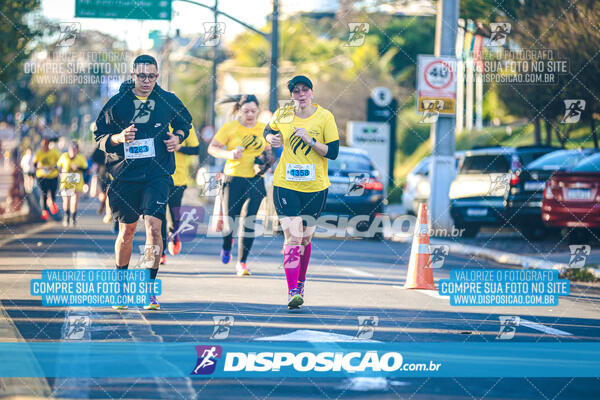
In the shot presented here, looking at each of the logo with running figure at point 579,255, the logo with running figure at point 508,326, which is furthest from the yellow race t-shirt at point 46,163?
the logo with running figure at point 508,326

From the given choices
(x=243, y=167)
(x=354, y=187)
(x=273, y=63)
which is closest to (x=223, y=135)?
(x=243, y=167)

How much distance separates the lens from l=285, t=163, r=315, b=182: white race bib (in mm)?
9023

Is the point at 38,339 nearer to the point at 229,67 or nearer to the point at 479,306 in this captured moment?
the point at 479,306

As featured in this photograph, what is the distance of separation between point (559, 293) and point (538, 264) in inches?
118

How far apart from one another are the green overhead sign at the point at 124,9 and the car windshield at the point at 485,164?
371 inches

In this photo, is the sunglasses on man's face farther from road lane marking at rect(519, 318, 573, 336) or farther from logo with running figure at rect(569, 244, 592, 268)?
logo with running figure at rect(569, 244, 592, 268)

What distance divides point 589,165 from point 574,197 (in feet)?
2.32

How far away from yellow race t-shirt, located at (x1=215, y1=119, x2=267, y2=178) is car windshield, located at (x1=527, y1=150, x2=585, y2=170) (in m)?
6.70

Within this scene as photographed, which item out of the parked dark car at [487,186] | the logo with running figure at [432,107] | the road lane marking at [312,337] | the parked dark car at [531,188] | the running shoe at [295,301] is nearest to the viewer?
the road lane marking at [312,337]

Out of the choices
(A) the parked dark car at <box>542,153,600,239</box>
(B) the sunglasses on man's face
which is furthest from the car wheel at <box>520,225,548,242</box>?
(B) the sunglasses on man's face

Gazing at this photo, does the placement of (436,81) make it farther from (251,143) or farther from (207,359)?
(207,359)

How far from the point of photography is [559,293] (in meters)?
11.4

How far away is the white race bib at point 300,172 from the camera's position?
9.02 m

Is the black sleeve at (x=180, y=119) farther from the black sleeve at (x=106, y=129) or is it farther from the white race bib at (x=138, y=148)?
the black sleeve at (x=106, y=129)
